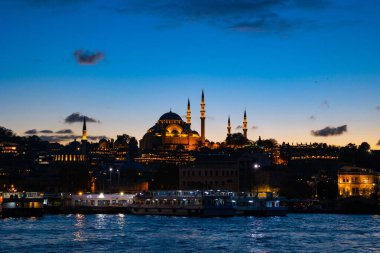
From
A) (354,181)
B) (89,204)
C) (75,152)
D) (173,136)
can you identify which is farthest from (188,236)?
(173,136)

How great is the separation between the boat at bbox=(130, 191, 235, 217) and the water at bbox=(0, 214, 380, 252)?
762 centimetres

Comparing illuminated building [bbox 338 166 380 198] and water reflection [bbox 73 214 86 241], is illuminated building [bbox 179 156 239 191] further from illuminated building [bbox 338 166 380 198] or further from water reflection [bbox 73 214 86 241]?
water reflection [bbox 73 214 86 241]

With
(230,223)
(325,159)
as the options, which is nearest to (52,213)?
(230,223)

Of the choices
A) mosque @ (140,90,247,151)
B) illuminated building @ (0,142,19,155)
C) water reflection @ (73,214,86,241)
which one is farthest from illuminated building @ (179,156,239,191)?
illuminated building @ (0,142,19,155)

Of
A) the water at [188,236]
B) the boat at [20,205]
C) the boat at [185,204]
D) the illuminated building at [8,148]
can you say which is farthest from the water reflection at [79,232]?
the illuminated building at [8,148]

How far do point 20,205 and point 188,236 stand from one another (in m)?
24.2

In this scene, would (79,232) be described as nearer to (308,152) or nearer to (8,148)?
(308,152)

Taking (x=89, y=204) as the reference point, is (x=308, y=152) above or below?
above

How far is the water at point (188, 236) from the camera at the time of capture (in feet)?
134

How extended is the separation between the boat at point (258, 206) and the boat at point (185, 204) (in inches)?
83.1

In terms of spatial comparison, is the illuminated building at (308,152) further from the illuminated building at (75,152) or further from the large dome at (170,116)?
the illuminated building at (75,152)

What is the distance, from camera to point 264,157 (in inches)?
4921

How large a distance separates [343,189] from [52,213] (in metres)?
43.0

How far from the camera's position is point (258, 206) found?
239 feet
